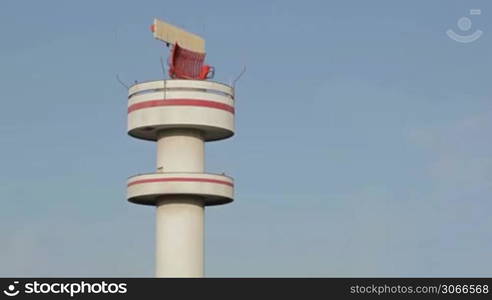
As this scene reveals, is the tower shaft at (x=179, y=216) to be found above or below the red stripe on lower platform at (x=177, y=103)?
below

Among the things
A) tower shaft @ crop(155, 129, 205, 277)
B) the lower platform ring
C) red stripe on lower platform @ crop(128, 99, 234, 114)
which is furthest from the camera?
red stripe on lower platform @ crop(128, 99, 234, 114)

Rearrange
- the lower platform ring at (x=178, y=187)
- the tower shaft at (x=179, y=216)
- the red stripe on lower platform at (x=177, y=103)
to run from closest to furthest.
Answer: the lower platform ring at (x=178, y=187)
the tower shaft at (x=179, y=216)
the red stripe on lower platform at (x=177, y=103)

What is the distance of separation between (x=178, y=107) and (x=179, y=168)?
565 cm

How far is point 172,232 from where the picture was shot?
12862 cm

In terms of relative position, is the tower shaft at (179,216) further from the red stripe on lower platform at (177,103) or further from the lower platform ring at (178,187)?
the red stripe on lower platform at (177,103)

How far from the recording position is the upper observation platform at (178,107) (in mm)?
128625

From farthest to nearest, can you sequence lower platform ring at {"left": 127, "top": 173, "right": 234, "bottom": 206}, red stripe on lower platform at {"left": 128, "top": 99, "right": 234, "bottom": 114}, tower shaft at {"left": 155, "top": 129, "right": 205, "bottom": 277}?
red stripe on lower platform at {"left": 128, "top": 99, "right": 234, "bottom": 114} → tower shaft at {"left": 155, "top": 129, "right": 205, "bottom": 277} → lower platform ring at {"left": 127, "top": 173, "right": 234, "bottom": 206}

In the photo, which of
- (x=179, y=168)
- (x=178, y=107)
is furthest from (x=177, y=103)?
(x=179, y=168)

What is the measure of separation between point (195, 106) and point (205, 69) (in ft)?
20.6

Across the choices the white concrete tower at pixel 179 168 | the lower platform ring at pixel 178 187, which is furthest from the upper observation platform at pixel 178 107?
the lower platform ring at pixel 178 187

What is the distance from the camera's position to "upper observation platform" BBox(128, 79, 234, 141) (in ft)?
422

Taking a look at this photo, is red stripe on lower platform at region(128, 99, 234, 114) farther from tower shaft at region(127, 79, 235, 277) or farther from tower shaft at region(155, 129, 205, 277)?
tower shaft at region(155, 129, 205, 277)

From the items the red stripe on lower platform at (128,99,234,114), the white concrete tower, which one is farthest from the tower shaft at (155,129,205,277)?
the red stripe on lower platform at (128,99,234,114)

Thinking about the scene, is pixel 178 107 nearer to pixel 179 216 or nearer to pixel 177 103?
pixel 177 103
